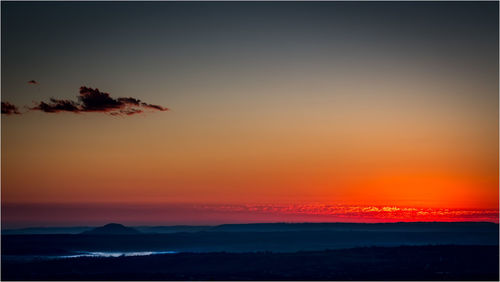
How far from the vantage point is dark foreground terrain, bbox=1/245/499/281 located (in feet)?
149

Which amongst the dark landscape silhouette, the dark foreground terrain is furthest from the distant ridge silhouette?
the dark foreground terrain

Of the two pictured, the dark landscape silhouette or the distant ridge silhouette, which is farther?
the distant ridge silhouette

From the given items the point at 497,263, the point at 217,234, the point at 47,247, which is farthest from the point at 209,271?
the point at 217,234

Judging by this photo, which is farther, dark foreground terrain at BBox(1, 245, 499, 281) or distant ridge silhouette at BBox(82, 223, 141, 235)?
distant ridge silhouette at BBox(82, 223, 141, 235)

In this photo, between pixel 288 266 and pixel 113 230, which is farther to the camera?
pixel 113 230

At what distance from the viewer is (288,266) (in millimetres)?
51344

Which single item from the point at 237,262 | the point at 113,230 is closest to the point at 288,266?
the point at 237,262

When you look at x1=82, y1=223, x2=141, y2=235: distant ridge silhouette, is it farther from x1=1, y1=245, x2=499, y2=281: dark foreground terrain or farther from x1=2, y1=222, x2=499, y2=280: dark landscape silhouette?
x1=1, y1=245, x2=499, y2=281: dark foreground terrain

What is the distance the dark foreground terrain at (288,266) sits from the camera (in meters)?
45.4

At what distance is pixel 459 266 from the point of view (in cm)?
5097

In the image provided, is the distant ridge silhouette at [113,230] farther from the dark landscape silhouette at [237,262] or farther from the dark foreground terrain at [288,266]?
the dark foreground terrain at [288,266]

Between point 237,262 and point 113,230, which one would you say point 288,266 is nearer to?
point 237,262

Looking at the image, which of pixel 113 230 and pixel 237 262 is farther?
pixel 113 230

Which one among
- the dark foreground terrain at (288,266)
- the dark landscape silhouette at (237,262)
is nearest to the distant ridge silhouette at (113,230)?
the dark landscape silhouette at (237,262)
